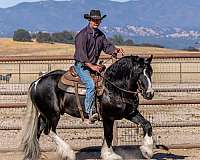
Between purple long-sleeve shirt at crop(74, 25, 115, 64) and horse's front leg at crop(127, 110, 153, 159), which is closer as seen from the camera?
horse's front leg at crop(127, 110, 153, 159)

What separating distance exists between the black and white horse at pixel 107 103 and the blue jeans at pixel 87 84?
0.53ft

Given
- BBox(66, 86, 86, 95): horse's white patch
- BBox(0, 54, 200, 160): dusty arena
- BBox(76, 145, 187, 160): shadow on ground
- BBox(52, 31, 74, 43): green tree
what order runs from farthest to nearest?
1. BBox(52, 31, 74, 43): green tree
2. BBox(0, 54, 200, 160): dusty arena
3. BBox(76, 145, 187, 160): shadow on ground
4. BBox(66, 86, 86, 95): horse's white patch

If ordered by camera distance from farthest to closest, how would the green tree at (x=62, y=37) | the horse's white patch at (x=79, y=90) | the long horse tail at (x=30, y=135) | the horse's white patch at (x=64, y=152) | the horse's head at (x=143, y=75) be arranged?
1. the green tree at (x=62, y=37)
2. the long horse tail at (x=30, y=135)
3. the horse's white patch at (x=64, y=152)
4. the horse's white patch at (x=79, y=90)
5. the horse's head at (x=143, y=75)

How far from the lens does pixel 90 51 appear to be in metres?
8.67

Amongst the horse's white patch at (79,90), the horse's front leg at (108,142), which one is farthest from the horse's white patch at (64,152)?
the horse's white patch at (79,90)

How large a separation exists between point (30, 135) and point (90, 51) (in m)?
1.62

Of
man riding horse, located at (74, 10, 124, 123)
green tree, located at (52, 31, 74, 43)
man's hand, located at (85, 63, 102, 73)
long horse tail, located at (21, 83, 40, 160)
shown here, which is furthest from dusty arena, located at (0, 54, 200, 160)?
green tree, located at (52, 31, 74, 43)

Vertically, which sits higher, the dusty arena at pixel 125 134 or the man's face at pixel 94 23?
the man's face at pixel 94 23

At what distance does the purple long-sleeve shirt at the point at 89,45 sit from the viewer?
855 centimetres

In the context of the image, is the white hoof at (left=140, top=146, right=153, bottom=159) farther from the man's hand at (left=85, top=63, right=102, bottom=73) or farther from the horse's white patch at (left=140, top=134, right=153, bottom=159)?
the man's hand at (left=85, top=63, right=102, bottom=73)

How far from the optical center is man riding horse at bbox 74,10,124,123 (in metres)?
8.55

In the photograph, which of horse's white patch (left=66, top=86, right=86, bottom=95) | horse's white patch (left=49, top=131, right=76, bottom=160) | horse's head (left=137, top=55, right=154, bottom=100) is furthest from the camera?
horse's white patch (left=49, top=131, right=76, bottom=160)

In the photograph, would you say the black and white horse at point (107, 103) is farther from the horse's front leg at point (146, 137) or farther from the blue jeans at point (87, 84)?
the blue jeans at point (87, 84)

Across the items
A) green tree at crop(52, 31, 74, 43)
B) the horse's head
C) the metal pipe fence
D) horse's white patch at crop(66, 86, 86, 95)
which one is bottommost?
green tree at crop(52, 31, 74, 43)
